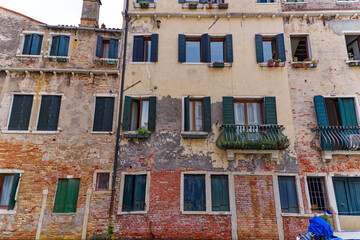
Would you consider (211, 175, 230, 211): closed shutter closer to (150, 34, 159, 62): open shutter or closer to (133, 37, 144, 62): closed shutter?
(150, 34, 159, 62): open shutter

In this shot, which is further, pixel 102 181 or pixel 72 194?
pixel 102 181

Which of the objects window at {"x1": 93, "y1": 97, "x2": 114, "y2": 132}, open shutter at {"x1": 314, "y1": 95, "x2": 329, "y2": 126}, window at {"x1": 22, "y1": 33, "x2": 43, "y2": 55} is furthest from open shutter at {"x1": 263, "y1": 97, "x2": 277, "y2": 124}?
window at {"x1": 22, "y1": 33, "x2": 43, "y2": 55}

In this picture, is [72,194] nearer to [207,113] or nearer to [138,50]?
[207,113]

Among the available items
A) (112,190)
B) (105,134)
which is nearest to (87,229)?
(112,190)

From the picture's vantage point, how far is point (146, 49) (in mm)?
12055

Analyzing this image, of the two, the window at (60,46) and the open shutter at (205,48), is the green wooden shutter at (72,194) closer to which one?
the window at (60,46)

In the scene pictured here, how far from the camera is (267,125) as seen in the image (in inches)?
410

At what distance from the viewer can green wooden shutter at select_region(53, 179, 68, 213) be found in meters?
10.0

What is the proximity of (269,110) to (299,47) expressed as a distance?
396 cm

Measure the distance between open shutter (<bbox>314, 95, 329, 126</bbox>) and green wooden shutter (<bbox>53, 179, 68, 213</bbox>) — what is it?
36.2ft

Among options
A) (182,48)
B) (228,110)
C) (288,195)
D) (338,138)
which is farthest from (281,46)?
(288,195)

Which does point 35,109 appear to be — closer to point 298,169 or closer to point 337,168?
point 298,169

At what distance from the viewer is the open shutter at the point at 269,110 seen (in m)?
10.7

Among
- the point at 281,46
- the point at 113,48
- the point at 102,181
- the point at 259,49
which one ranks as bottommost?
the point at 102,181
